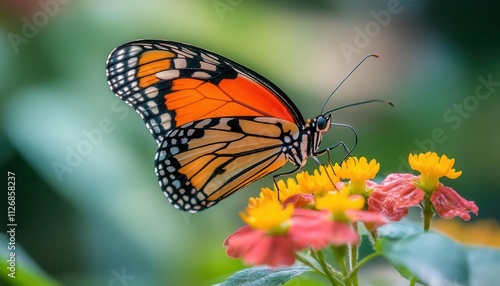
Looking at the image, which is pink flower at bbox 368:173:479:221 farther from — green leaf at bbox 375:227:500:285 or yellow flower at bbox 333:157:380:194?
green leaf at bbox 375:227:500:285

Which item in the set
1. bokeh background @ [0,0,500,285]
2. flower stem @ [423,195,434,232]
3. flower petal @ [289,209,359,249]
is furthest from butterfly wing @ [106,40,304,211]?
flower petal @ [289,209,359,249]

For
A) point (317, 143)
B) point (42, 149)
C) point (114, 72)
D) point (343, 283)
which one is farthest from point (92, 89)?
point (343, 283)

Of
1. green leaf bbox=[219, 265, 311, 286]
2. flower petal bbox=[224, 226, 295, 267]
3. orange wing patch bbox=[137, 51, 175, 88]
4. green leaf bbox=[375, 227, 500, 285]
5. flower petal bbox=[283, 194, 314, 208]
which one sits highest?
orange wing patch bbox=[137, 51, 175, 88]

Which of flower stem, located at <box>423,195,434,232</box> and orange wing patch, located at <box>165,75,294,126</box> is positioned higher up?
orange wing patch, located at <box>165,75,294,126</box>

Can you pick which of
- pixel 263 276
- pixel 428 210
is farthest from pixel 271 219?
pixel 428 210

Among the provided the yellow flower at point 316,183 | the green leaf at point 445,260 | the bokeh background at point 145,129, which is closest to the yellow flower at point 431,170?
the yellow flower at point 316,183

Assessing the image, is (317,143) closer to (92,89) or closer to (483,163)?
(92,89)
